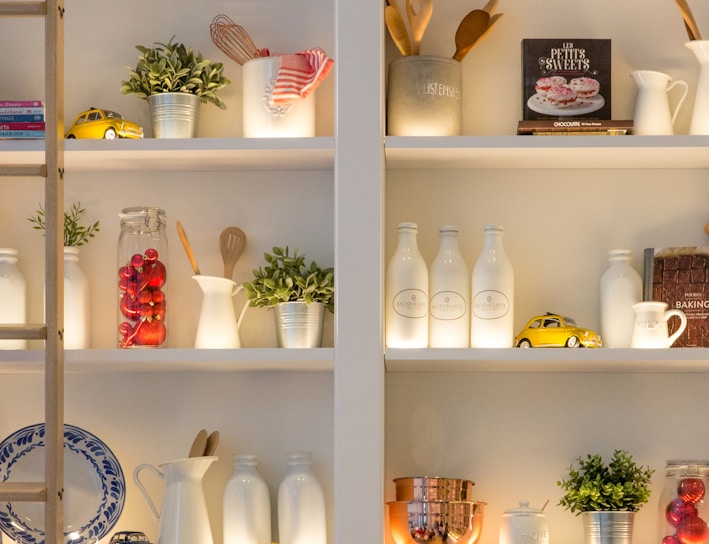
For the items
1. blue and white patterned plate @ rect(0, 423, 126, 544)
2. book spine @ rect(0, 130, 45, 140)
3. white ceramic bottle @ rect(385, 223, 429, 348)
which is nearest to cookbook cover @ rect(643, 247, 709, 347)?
white ceramic bottle @ rect(385, 223, 429, 348)

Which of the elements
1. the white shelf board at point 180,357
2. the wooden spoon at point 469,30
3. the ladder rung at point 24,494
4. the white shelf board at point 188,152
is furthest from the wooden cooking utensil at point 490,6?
the ladder rung at point 24,494

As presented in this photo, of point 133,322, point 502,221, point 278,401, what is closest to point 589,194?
point 502,221

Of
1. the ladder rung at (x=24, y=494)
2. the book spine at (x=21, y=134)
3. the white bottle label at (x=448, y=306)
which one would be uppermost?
the book spine at (x=21, y=134)

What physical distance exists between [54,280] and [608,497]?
3.81 ft

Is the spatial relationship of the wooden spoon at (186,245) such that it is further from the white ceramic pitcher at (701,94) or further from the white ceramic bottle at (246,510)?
the white ceramic pitcher at (701,94)

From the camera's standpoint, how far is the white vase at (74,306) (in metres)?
2.24

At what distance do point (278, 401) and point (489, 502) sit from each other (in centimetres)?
50

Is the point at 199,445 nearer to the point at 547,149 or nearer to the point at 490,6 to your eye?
the point at 547,149

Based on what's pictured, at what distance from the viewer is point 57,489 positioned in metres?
2.01

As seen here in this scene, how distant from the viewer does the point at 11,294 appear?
226 centimetres

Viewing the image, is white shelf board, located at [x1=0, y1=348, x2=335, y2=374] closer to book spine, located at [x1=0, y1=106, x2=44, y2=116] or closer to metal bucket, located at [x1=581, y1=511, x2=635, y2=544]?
book spine, located at [x1=0, y1=106, x2=44, y2=116]

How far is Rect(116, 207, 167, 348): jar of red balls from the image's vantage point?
2.21 metres

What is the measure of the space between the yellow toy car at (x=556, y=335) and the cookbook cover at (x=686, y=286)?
17cm

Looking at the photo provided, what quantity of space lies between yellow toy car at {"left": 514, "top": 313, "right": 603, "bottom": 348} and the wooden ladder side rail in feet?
2.98
